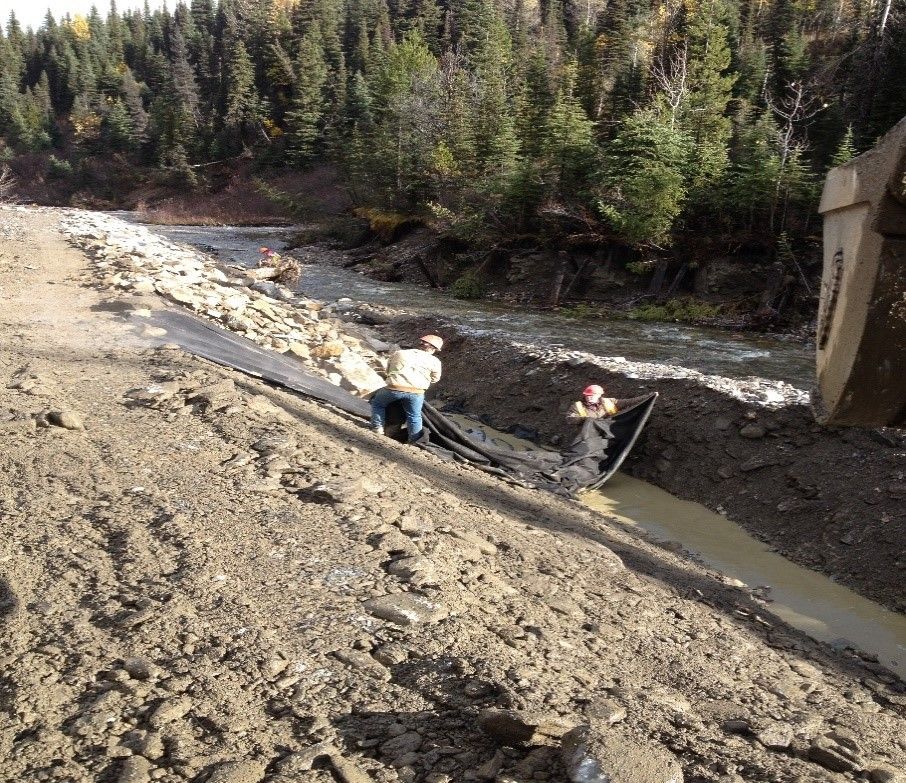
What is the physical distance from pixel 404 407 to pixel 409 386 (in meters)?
0.29

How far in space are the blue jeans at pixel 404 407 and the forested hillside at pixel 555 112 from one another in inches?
613

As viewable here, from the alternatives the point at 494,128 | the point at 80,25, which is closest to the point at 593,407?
the point at 494,128

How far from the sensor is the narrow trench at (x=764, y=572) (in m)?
6.46

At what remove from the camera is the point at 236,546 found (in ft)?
15.9

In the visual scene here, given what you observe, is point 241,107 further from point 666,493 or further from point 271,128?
point 666,493

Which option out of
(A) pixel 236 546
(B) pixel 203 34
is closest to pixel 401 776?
(A) pixel 236 546

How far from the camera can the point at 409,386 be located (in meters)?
8.68

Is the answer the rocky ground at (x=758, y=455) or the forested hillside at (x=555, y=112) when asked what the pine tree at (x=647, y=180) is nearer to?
the forested hillside at (x=555, y=112)

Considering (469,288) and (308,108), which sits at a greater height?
(308,108)

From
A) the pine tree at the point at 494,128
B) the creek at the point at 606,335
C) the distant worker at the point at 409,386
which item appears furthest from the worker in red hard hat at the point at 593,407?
the pine tree at the point at 494,128

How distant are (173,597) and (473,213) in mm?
25291

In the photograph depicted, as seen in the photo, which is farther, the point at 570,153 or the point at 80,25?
the point at 80,25

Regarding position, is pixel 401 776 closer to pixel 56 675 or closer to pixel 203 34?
pixel 56 675

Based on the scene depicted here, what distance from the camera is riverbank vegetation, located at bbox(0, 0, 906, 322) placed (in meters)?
23.2
